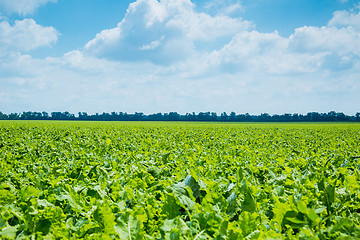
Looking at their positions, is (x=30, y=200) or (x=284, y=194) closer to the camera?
(x=30, y=200)

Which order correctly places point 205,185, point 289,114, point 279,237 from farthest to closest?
point 289,114
point 205,185
point 279,237

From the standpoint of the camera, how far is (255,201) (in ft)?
7.64

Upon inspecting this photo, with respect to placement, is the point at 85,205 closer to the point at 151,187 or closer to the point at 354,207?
the point at 151,187

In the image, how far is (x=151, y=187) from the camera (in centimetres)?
306

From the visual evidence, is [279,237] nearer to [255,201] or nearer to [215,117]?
[255,201]

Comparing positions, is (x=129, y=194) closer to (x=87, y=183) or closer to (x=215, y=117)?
(x=87, y=183)

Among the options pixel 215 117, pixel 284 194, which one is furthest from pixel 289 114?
pixel 284 194

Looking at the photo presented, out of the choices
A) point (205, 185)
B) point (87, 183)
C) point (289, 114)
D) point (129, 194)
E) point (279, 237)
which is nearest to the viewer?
point (279, 237)

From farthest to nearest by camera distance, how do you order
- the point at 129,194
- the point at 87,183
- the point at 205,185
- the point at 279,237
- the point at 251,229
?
the point at 87,183 < the point at 205,185 < the point at 129,194 < the point at 251,229 < the point at 279,237

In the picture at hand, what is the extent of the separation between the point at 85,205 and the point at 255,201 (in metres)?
1.47

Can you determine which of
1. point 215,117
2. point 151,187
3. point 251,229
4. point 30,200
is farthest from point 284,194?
point 215,117

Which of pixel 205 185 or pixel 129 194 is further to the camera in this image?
pixel 205 185

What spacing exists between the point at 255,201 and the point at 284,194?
552 mm

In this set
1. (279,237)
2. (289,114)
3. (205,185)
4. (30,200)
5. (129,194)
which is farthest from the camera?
(289,114)
